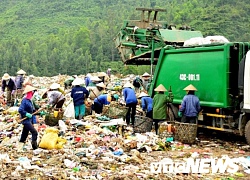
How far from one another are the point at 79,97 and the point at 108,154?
3.34 metres

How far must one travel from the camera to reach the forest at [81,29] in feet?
180

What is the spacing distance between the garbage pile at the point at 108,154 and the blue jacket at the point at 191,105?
0.63 metres

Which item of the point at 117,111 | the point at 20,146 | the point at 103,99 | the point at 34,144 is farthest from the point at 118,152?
the point at 103,99

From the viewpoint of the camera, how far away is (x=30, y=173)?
5.89 metres

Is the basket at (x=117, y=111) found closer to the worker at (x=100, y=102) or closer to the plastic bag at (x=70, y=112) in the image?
the worker at (x=100, y=102)

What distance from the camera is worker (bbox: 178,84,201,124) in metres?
8.75

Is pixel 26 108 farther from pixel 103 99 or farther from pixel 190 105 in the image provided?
pixel 103 99

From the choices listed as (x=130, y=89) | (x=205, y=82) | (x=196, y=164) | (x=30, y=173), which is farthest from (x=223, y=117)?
(x=30, y=173)

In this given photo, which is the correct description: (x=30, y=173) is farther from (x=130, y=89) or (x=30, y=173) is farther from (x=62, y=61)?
(x=62, y=61)

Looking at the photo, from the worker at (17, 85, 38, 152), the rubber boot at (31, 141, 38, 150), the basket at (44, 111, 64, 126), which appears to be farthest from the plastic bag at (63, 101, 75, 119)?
the rubber boot at (31, 141, 38, 150)

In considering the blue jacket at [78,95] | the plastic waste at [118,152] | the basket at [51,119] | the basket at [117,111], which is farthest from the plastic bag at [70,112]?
the plastic waste at [118,152]

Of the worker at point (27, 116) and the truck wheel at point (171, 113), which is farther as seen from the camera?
the truck wheel at point (171, 113)

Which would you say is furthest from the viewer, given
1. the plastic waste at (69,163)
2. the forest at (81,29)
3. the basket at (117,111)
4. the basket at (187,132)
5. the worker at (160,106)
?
the forest at (81,29)

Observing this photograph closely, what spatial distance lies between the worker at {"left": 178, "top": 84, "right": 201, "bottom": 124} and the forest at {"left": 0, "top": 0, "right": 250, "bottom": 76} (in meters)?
33.5
